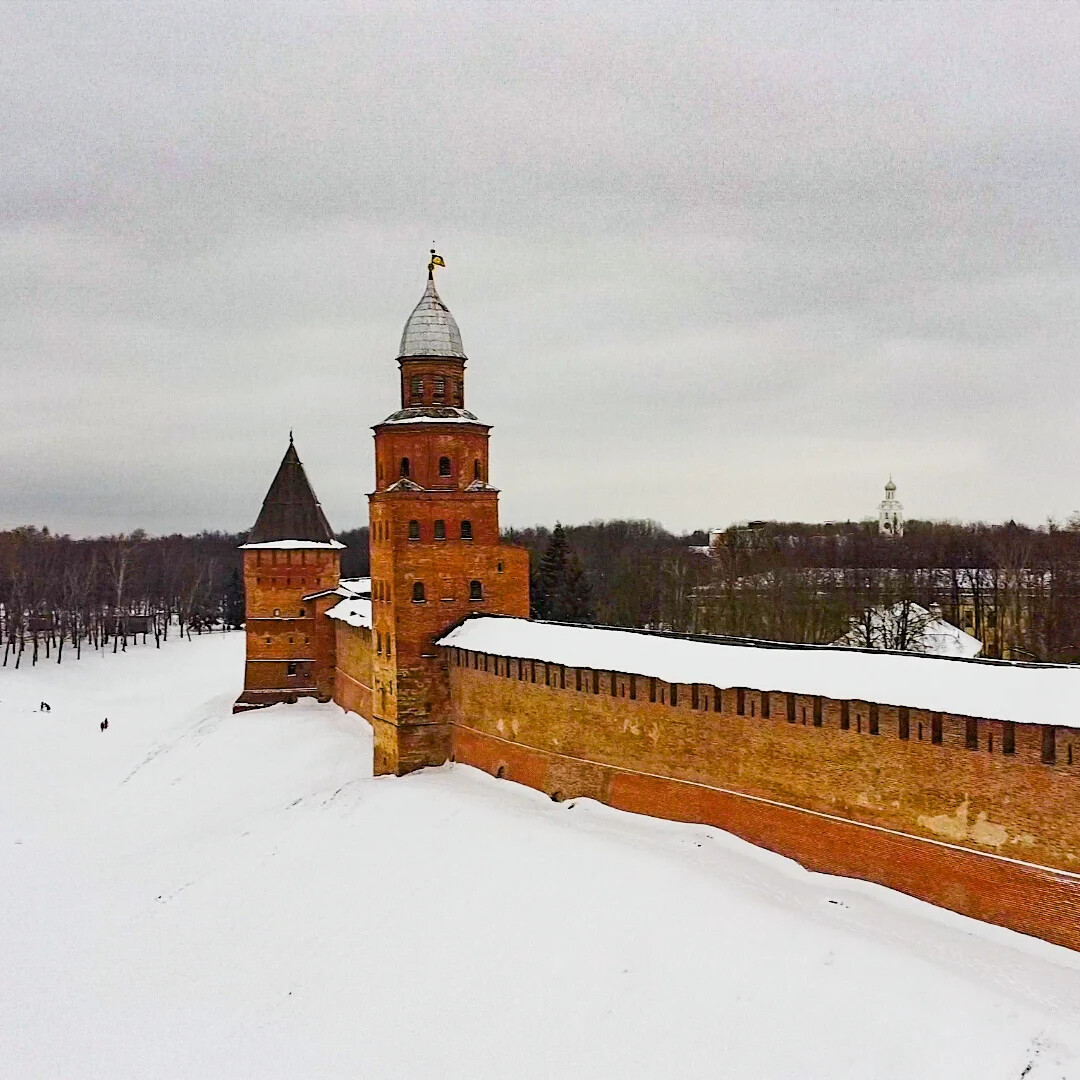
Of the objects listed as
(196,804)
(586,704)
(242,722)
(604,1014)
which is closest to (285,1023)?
(604,1014)

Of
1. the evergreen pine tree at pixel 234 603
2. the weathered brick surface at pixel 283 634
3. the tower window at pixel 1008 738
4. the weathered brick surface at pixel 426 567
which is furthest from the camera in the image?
the evergreen pine tree at pixel 234 603

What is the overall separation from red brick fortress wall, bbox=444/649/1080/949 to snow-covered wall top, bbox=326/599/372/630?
8.51 m

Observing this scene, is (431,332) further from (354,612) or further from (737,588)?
(737,588)

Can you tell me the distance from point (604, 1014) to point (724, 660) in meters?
5.04

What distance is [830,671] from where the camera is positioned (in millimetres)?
12203

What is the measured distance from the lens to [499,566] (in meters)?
19.5

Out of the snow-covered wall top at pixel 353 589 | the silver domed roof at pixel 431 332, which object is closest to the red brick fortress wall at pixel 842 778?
the silver domed roof at pixel 431 332

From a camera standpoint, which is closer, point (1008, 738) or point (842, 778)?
point (1008, 738)

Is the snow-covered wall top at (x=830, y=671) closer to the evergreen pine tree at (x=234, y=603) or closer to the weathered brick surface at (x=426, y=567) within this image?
the weathered brick surface at (x=426, y=567)

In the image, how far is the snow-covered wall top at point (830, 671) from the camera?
10273mm

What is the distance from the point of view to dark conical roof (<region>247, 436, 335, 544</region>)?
2891cm

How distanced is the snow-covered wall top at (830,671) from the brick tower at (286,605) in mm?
12470

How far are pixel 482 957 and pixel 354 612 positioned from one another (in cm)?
1518

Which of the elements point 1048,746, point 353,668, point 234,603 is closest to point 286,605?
point 353,668
